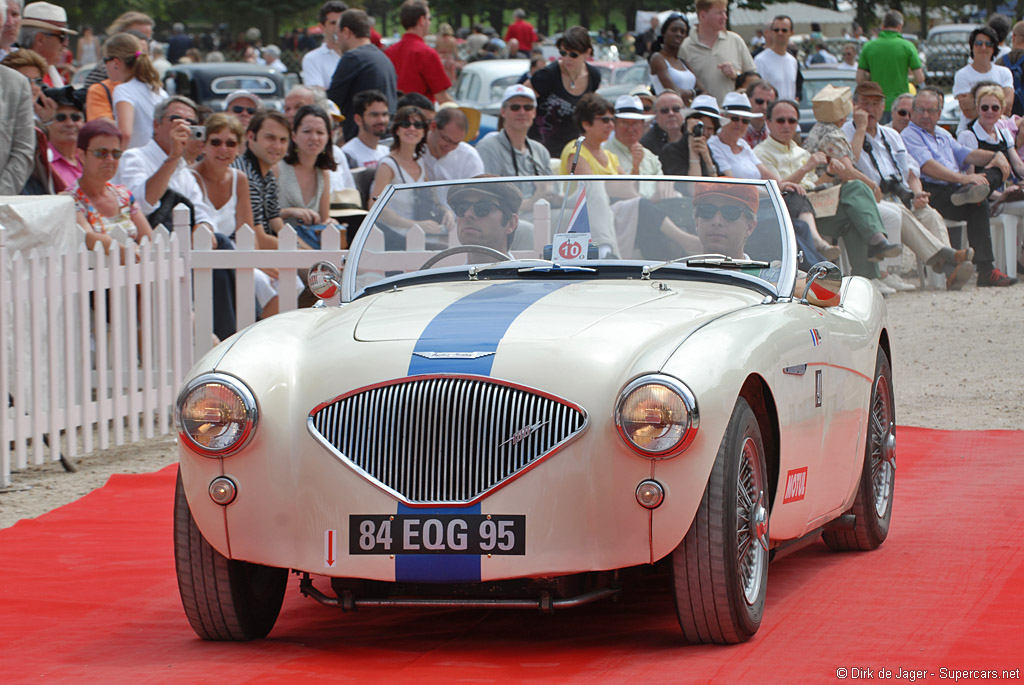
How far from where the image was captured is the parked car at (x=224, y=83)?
27.9 m

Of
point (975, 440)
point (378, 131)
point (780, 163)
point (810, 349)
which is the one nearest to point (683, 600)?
point (810, 349)

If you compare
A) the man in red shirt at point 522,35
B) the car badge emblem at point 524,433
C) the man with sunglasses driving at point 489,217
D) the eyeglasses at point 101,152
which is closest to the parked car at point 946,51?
the man in red shirt at point 522,35

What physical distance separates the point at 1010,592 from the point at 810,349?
3.38 feet

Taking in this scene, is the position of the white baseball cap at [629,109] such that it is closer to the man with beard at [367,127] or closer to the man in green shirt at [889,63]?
the man with beard at [367,127]

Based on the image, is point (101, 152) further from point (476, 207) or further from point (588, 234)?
point (588, 234)

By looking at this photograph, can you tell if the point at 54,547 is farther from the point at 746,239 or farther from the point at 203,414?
the point at 746,239

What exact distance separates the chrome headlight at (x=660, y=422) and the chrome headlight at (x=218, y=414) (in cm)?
110

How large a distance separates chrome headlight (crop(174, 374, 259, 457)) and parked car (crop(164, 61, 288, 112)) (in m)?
23.6

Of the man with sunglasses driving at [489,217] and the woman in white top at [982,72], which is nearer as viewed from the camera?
the man with sunglasses driving at [489,217]

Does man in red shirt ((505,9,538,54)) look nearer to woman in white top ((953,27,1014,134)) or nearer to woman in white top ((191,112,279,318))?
woman in white top ((953,27,1014,134))

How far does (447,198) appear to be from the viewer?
236 inches

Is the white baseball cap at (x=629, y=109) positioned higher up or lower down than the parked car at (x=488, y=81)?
higher up

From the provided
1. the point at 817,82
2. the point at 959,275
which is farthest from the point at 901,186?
the point at 817,82

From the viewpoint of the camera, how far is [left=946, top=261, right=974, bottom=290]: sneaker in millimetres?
14906
